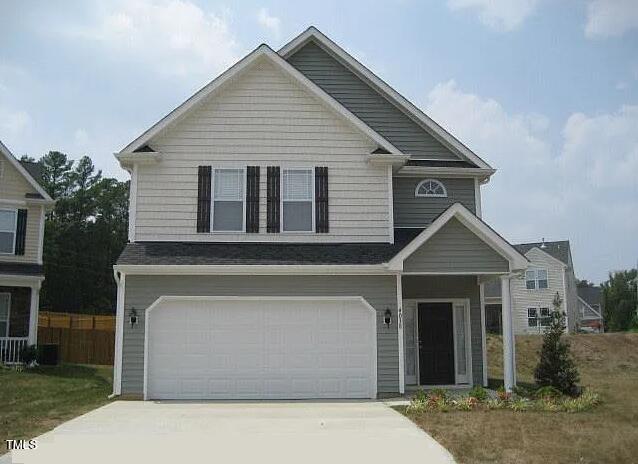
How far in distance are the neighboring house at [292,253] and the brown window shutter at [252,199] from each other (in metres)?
0.03

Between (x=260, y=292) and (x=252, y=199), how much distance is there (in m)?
2.32

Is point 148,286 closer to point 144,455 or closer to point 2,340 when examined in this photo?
point 144,455

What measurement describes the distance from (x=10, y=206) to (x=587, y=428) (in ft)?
68.5

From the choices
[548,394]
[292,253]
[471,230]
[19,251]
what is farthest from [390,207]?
[19,251]

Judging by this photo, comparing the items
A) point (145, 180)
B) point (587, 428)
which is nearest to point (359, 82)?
point (145, 180)

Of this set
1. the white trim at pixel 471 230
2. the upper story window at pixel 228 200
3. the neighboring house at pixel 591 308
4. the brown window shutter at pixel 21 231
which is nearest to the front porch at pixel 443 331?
the white trim at pixel 471 230

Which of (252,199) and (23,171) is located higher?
(23,171)

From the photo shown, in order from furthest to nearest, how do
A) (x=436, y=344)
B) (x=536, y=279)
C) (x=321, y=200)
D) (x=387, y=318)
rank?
(x=536, y=279) < (x=436, y=344) < (x=321, y=200) < (x=387, y=318)

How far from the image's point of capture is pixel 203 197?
52.4ft

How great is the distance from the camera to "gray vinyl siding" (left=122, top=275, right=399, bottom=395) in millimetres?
14852

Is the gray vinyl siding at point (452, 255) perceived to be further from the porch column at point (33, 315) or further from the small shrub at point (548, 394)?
the porch column at point (33, 315)

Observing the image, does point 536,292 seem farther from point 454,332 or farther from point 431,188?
point 431,188

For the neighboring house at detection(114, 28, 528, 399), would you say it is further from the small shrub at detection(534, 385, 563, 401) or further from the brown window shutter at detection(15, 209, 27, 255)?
the brown window shutter at detection(15, 209, 27, 255)

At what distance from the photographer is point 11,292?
23.8 metres
